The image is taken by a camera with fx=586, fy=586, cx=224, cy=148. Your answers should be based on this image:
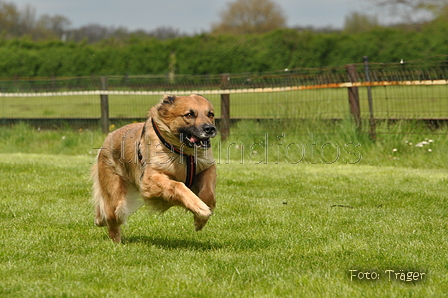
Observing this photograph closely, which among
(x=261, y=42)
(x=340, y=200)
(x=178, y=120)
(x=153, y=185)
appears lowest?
(x=340, y=200)

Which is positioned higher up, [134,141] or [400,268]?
[134,141]

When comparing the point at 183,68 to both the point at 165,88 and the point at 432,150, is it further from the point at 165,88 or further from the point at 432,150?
the point at 432,150

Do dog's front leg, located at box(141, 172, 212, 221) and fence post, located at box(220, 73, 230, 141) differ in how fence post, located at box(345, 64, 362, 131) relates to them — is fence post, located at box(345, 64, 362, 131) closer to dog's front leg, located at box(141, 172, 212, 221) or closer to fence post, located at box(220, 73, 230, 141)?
fence post, located at box(220, 73, 230, 141)

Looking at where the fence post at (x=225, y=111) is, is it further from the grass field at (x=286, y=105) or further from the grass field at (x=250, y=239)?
the grass field at (x=250, y=239)

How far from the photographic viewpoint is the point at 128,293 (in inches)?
142

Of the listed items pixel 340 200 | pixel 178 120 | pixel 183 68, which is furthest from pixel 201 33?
pixel 178 120

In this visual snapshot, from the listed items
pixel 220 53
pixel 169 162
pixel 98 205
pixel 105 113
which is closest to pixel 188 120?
pixel 169 162

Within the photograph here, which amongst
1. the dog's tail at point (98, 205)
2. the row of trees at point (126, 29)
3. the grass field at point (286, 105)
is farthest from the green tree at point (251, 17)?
the dog's tail at point (98, 205)

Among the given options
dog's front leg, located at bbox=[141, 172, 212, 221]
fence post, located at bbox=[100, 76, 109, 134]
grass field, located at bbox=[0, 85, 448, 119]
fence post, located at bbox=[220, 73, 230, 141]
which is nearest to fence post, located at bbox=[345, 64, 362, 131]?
grass field, located at bbox=[0, 85, 448, 119]

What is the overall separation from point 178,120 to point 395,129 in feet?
24.1

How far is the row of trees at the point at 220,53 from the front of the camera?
2588 cm

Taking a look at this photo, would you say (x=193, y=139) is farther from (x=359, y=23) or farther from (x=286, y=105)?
(x=359, y=23)

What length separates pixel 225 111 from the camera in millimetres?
13164

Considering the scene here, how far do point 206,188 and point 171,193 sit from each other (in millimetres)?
397
